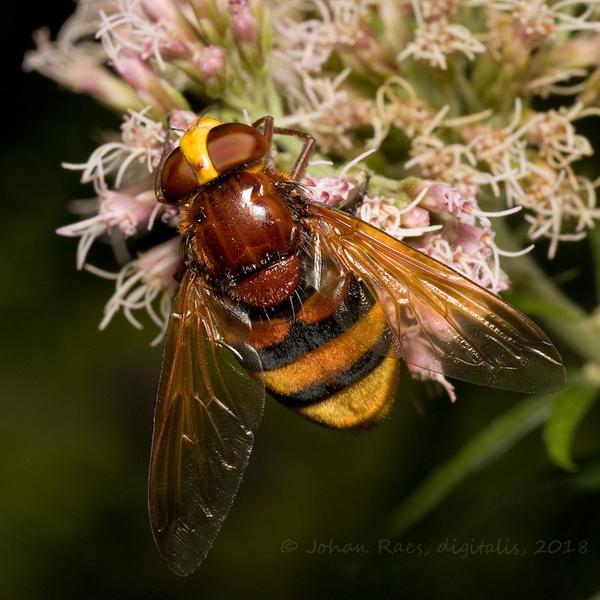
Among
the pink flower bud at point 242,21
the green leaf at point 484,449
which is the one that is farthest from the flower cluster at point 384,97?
the green leaf at point 484,449

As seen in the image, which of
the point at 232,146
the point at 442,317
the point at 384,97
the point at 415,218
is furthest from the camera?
the point at 384,97

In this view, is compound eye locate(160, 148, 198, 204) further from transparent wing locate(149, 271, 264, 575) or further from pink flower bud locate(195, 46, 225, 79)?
pink flower bud locate(195, 46, 225, 79)

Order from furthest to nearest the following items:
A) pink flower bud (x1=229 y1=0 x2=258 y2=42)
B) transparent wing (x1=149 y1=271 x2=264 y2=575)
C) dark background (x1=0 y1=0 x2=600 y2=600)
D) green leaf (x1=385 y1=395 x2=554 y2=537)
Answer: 1. dark background (x1=0 y1=0 x2=600 y2=600)
2. green leaf (x1=385 y1=395 x2=554 y2=537)
3. pink flower bud (x1=229 y1=0 x2=258 y2=42)
4. transparent wing (x1=149 y1=271 x2=264 y2=575)

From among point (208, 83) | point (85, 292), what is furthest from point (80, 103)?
point (208, 83)

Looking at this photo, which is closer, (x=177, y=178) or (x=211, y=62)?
(x=177, y=178)

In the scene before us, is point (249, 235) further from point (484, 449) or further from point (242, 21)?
point (484, 449)

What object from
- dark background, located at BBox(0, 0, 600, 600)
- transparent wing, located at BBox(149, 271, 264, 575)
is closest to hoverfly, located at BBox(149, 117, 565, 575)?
transparent wing, located at BBox(149, 271, 264, 575)

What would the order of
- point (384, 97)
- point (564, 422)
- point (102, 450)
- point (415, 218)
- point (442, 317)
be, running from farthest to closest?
point (102, 450)
point (384, 97)
point (564, 422)
point (415, 218)
point (442, 317)

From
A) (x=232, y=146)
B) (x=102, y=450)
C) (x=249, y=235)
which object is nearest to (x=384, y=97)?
(x=232, y=146)
